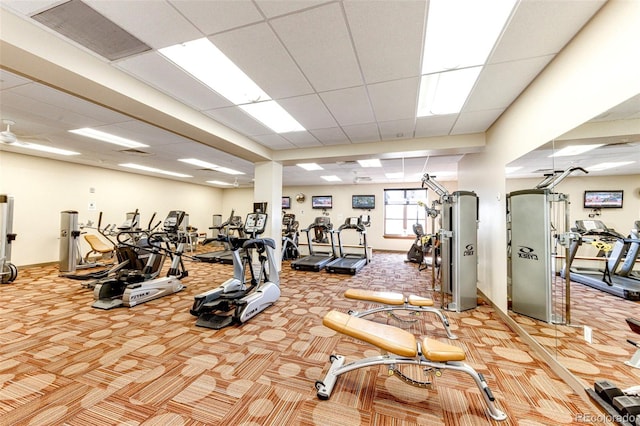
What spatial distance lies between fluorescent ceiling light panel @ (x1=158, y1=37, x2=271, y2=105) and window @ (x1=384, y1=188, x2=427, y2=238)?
789 cm

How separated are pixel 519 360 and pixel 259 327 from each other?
9.26 feet

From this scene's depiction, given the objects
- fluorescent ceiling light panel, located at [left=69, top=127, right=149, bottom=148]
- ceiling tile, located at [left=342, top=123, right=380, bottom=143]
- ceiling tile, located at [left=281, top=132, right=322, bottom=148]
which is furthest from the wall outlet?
fluorescent ceiling light panel, located at [left=69, top=127, right=149, bottom=148]

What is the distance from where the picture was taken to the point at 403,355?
1721 mm

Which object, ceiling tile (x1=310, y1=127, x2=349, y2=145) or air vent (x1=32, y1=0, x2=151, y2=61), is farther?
ceiling tile (x1=310, y1=127, x2=349, y2=145)

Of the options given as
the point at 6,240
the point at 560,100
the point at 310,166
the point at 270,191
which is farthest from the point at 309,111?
the point at 6,240

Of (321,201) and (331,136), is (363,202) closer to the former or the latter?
(321,201)

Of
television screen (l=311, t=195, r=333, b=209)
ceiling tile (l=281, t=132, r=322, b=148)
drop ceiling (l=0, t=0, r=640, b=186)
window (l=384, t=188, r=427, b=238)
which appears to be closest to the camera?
drop ceiling (l=0, t=0, r=640, b=186)

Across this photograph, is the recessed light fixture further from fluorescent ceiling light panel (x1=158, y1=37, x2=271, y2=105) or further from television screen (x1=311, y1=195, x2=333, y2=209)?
television screen (x1=311, y1=195, x2=333, y2=209)

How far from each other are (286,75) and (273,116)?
3.99 feet

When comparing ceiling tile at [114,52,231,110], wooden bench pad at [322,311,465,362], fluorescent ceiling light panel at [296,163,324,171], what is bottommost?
wooden bench pad at [322,311,465,362]

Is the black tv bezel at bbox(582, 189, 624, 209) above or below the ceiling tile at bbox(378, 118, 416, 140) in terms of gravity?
below

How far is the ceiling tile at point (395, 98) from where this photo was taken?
290 cm

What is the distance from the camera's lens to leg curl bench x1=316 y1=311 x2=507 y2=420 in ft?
5.50

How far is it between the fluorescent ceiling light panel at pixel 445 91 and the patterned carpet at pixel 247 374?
8.62ft
